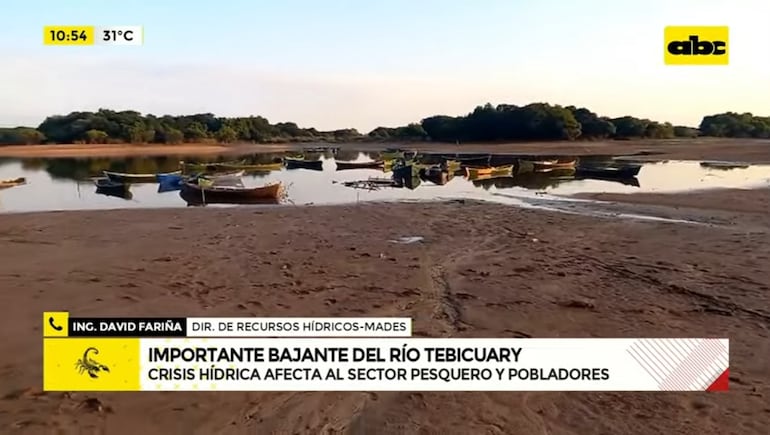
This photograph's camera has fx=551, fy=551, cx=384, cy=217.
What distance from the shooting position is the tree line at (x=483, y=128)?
8831 centimetres

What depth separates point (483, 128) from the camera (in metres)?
96.2

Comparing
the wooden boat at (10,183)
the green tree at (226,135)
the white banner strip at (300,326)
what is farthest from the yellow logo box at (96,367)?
the green tree at (226,135)

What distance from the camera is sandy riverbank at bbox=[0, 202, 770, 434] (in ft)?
15.1

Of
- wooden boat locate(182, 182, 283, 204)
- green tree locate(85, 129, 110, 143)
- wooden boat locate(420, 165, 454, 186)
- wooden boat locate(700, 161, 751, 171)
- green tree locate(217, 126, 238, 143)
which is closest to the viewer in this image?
wooden boat locate(182, 182, 283, 204)

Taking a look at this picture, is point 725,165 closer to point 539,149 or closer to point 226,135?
point 539,149

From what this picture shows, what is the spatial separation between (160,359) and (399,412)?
2222 mm

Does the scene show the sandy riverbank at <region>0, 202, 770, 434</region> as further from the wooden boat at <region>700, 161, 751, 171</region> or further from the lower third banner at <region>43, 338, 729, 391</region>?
the wooden boat at <region>700, 161, 751, 171</region>

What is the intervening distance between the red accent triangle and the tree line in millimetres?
88077

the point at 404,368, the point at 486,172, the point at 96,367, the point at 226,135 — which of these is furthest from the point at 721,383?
the point at 226,135

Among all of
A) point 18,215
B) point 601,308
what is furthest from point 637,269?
point 18,215

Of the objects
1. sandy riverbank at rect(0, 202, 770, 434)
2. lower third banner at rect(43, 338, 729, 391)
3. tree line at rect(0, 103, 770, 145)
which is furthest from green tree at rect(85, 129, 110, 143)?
lower third banner at rect(43, 338, 729, 391)

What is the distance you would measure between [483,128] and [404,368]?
309ft

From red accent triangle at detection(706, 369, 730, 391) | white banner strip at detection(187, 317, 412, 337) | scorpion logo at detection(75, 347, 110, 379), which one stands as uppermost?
scorpion logo at detection(75, 347, 110, 379)

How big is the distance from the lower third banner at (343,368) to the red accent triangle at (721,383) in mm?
12
